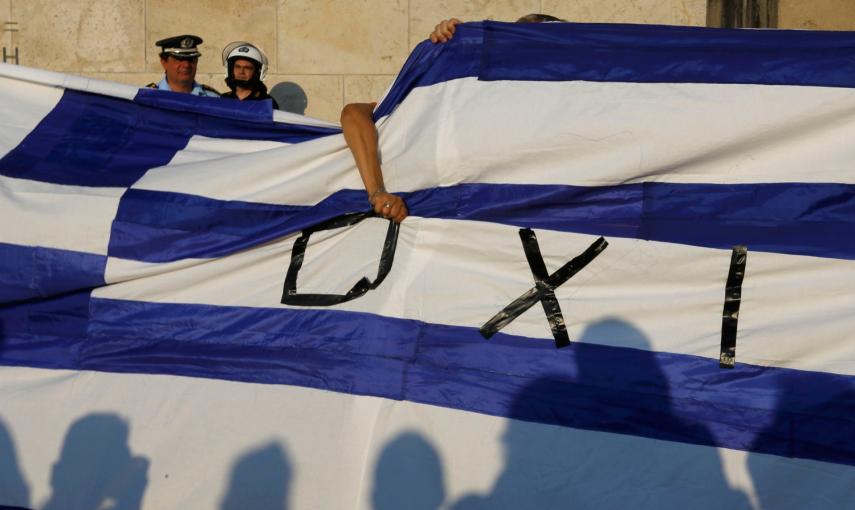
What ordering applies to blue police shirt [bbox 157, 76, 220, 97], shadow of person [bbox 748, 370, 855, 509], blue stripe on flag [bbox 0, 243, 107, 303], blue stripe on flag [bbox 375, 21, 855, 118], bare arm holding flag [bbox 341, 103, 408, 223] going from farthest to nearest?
blue police shirt [bbox 157, 76, 220, 97] → blue stripe on flag [bbox 0, 243, 107, 303] → bare arm holding flag [bbox 341, 103, 408, 223] → blue stripe on flag [bbox 375, 21, 855, 118] → shadow of person [bbox 748, 370, 855, 509]

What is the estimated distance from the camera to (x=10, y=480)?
3164 mm

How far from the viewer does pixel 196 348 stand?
3295mm

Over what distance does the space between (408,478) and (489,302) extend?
23.6 inches

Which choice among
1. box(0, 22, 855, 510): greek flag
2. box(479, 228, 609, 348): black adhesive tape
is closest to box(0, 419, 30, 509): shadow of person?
box(0, 22, 855, 510): greek flag

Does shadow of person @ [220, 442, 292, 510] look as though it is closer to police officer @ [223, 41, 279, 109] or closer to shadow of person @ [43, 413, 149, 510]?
shadow of person @ [43, 413, 149, 510]

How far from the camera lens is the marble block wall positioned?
18.8ft

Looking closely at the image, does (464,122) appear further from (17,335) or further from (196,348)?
(17,335)

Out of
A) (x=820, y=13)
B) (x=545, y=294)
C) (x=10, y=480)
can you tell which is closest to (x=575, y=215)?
(x=545, y=294)

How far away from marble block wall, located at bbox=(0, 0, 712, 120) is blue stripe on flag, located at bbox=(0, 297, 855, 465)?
2.76 metres

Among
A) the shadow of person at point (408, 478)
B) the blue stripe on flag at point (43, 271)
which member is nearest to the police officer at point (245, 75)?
the blue stripe on flag at point (43, 271)

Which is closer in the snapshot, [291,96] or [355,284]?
[355,284]

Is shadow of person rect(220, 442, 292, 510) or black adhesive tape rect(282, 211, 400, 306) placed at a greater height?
black adhesive tape rect(282, 211, 400, 306)

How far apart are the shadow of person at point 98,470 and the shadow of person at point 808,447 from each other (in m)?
1.87

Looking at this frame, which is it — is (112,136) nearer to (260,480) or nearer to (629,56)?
(260,480)
